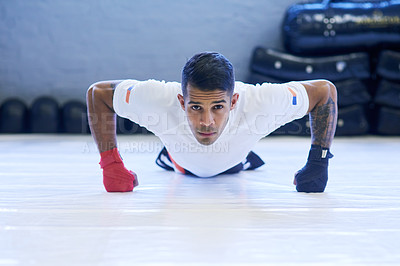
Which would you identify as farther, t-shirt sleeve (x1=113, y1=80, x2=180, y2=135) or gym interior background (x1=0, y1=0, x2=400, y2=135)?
gym interior background (x1=0, y1=0, x2=400, y2=135)

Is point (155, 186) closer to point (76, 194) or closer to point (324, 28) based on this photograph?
point (76, 194)

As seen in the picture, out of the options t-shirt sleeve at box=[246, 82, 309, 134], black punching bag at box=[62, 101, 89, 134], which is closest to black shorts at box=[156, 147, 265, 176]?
t-shirt sleeve at box=[246, 82, 309, 134]

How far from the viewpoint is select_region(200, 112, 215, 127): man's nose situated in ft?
4.79

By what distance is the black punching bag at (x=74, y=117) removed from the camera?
3.56 m

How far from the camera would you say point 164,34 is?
13.2 feet

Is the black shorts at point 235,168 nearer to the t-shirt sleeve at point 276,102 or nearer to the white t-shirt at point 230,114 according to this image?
the white t-shirt at point 230,114

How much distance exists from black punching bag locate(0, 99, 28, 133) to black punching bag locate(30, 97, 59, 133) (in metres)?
0.08

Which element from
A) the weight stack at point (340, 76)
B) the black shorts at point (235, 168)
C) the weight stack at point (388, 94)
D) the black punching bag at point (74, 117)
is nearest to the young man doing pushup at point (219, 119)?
the black shorts at point (235, 168)

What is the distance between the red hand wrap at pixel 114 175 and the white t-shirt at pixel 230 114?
0.58ft

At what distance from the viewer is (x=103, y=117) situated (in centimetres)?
163

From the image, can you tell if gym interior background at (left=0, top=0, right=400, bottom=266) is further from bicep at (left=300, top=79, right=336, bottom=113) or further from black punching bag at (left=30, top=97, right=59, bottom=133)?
bicep at (left=300, top=79, right=336, bottom=113)

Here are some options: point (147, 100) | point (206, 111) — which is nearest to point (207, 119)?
point (206, 111)

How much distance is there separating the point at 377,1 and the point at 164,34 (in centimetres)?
197

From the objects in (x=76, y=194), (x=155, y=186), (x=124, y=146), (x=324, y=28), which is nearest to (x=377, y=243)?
(x=155, y=186)
